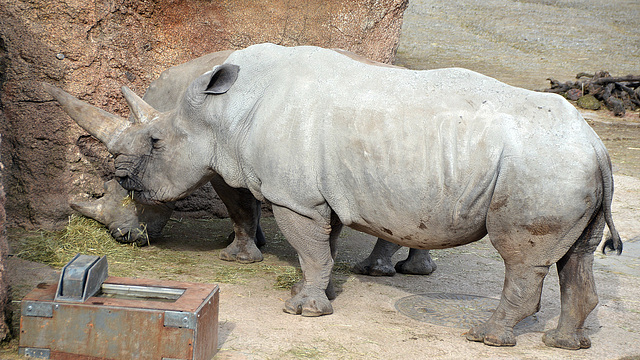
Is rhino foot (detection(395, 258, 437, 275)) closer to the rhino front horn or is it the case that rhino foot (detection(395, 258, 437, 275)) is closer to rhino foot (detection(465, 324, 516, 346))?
rhino foot (detection(465, 324, 516, 346))

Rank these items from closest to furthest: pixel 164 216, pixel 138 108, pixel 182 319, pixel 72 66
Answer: pixel 182 319, pixel 138 108, pixel 164 216, pixel 72 66

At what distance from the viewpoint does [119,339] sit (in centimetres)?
423

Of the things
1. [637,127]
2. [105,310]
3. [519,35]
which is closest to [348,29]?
[105,310]

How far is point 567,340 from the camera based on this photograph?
5.11 meters

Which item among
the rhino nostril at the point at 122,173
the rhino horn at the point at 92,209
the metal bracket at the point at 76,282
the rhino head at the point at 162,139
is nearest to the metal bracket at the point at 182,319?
the metal bracket at the point at 76,282

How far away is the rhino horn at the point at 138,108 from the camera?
609cm

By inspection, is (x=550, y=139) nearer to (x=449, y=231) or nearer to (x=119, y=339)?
(x=449, y=231)

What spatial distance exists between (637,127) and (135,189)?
38.3ft

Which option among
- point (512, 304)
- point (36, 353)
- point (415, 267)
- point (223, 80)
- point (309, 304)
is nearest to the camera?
point (36, 353)

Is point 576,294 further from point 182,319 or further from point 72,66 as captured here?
point 72,66

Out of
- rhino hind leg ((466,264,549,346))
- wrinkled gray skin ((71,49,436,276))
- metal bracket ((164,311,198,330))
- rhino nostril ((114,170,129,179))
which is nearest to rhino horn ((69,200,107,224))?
wrinkled gray skin ((71,49,436,276))

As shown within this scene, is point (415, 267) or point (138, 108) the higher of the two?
point (138, 108)

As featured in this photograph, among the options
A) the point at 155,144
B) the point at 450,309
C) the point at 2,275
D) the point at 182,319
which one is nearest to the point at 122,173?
the point at 155,144

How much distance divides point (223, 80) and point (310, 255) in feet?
4.97
